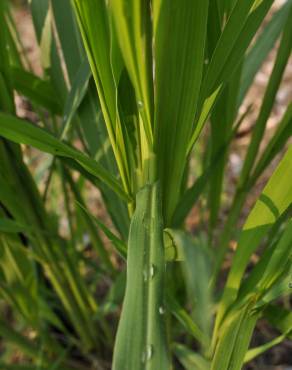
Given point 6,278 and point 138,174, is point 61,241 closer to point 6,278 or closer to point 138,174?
point 6,278

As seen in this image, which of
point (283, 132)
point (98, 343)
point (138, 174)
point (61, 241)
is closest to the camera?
point (138, 174)

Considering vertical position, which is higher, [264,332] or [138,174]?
[138,174]

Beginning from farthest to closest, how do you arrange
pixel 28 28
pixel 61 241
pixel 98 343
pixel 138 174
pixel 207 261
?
pixel 28 28
pixel 98 343
pixel 61 241
pixel 138 174
pixel 207 261

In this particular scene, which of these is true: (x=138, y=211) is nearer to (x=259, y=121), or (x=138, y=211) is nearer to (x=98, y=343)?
(x=259, y=121)

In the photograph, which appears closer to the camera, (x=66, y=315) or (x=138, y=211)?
(x=138, y=211)

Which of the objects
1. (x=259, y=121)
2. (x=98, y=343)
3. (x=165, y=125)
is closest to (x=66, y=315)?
(x=98, y=343)

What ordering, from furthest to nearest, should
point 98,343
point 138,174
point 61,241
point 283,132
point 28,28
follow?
point 28,28, point 98,343, point 61,241, point 283,132, point 138,174

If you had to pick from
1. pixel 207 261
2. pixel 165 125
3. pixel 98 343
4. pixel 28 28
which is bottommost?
pixel 98 343

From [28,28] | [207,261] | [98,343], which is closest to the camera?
[207,261]

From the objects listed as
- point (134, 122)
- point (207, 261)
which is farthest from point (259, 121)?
point (207, 261)
